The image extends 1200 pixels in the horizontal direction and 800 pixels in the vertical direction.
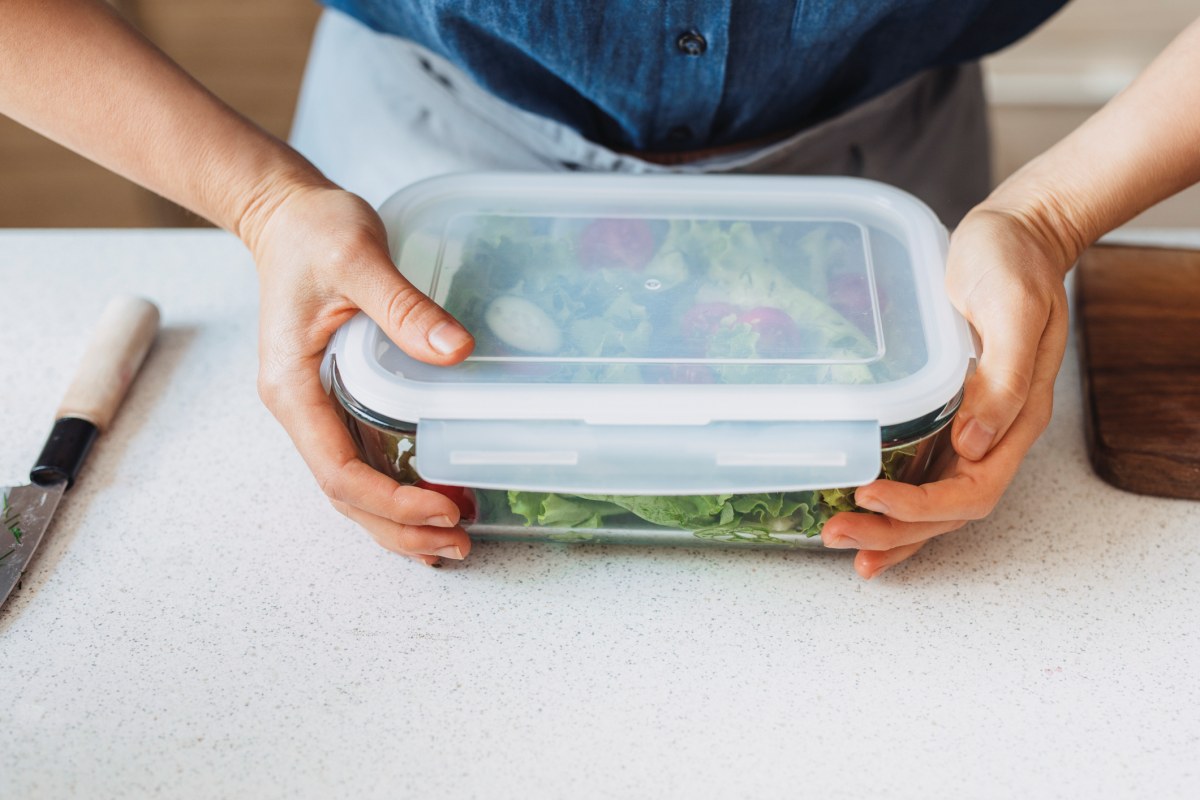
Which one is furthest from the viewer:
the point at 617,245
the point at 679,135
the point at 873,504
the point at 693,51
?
the point at 679,135

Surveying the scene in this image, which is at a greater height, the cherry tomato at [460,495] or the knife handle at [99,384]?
the cherry tomato at [460,495]

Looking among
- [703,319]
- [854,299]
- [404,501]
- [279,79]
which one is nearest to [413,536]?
[404,501]

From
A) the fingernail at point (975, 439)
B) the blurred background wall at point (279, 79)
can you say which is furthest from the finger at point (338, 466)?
the blurred background wall at point (279, 79)

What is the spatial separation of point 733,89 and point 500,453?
0.47 meters

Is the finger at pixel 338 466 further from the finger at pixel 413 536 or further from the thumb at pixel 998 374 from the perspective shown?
the thumb at pixel 998 374

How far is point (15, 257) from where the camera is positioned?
1021 millimetres

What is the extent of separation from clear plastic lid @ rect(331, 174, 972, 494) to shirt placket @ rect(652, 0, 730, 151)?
12cm

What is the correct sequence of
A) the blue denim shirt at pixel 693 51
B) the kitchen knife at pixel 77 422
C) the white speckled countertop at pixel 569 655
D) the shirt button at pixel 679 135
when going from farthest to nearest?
the shirt button at pixel 679 135, the blue denim shirt at pixel 693 51, the kitchen knife at pixel 77 422, the white speckled countertop at pixel 569 655

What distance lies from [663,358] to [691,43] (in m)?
0.34

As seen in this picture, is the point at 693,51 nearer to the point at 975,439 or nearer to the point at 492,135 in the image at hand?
the point at 492,135

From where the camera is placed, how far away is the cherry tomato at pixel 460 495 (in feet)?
2.29

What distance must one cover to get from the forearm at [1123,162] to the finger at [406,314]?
0.44 m

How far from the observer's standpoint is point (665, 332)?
700 millimetres

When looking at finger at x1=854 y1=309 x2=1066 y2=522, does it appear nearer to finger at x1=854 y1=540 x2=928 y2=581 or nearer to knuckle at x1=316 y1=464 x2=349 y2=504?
finger at x1=854 y1=540 x2=928 y2=581
